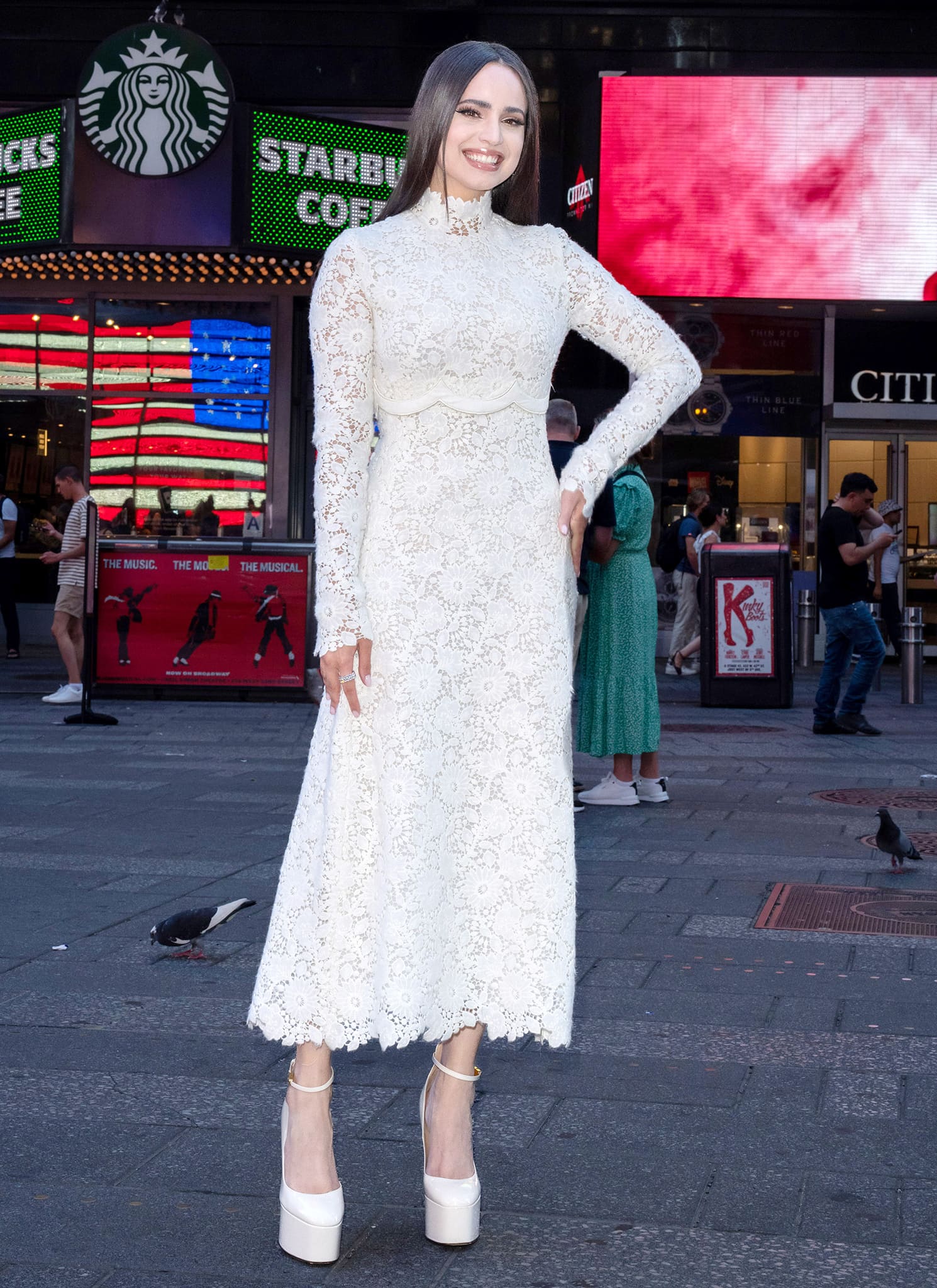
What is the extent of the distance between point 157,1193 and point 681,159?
1580cm

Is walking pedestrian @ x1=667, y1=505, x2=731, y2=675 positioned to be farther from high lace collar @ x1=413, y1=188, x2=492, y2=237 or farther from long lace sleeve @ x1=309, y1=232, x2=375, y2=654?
long lace sleeve @ x1=309, y1=232, x2=375, y2=654

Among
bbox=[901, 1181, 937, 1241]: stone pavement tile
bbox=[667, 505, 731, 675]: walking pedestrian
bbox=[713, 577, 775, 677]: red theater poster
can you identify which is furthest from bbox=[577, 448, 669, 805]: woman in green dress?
bbox=[667, 505, 731, 675]: walking pedestrian

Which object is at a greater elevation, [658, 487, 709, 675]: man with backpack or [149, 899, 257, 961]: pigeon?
[658, 487, 709, 675]: man with backpack

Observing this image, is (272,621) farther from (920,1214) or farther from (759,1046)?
(920,1214)

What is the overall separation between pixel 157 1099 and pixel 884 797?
559 centimetres

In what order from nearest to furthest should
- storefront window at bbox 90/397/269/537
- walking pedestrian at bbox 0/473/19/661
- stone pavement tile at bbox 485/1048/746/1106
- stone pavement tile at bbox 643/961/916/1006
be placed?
stone pavement tile at bbox 485/1048/746/1106 → stone pavement tile at bbox 643/961/916/1006 → walking pedestrian at bbox 0/473/19/661 → storefront window at bbox 90/397/269/537

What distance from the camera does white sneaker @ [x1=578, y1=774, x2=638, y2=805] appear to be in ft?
25.9

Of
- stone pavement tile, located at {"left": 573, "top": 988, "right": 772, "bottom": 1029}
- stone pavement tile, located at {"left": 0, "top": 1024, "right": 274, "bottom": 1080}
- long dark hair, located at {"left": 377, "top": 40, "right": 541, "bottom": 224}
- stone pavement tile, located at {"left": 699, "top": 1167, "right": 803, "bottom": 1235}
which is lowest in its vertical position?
stone pavement tile, located at {"left": 0, "top": 1024, "right": 274, "bottom": 1080}

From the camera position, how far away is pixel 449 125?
2732 millimetres

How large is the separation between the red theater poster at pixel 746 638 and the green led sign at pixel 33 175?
284 inches

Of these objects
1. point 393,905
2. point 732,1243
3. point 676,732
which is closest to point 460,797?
point 393,905

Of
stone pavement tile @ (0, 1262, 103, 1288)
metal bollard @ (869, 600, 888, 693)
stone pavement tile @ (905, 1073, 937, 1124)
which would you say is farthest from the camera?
metal bollard @ (869, 600, 888, 693)

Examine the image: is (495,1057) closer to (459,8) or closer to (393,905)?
(393,905)

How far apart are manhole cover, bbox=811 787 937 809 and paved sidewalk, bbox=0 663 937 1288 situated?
1.40 meters
